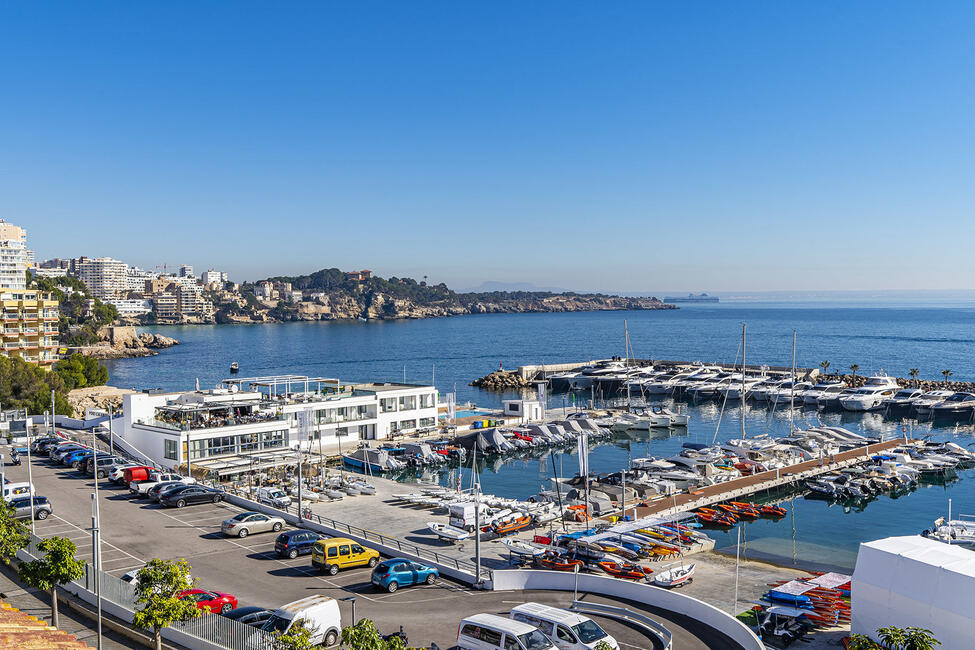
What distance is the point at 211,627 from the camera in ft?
54.2

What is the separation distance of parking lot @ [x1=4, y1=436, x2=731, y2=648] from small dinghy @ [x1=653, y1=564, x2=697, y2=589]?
5.02 meters

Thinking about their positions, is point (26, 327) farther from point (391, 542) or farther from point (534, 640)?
point (534, 640)

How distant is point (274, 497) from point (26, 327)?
61.8 metres

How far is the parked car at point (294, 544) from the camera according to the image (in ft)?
82.3

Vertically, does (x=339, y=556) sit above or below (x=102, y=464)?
above

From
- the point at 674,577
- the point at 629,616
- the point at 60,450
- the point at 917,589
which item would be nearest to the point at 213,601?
the point at 629,616

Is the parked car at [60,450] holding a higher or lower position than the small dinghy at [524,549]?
higher

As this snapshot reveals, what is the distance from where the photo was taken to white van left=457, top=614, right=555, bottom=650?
1541cm

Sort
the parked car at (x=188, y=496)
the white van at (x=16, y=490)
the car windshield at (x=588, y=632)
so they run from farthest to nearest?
the parked car at (x=188, y=496) < the white van at (x=16, y=490) < the car windshield at (x=588, y=632)

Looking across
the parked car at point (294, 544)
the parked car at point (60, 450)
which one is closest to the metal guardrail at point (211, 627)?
the parked car at point (294, 544)

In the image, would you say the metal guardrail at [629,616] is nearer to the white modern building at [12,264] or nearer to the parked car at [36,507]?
the parked car at [36,507]

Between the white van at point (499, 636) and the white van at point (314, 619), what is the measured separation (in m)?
3.35

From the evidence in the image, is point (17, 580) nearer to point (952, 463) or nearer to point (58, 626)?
point (58, 626)

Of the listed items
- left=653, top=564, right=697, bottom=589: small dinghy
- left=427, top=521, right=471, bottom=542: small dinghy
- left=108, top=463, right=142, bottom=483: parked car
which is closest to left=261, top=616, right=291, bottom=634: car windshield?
left=653, top=564, right=697, bottom=589: small dinghy
